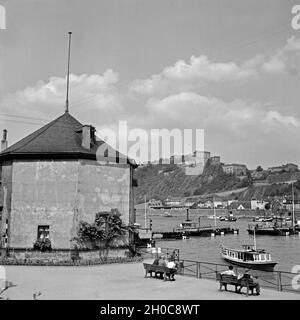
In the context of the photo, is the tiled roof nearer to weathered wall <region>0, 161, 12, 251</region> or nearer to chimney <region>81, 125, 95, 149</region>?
chimney <region>81, 125, 95, 149</region>

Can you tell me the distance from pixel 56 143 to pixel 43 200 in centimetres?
486

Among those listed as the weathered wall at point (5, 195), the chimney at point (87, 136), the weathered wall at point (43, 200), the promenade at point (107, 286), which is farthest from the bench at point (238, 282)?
the weathered wall at point (5, 195)

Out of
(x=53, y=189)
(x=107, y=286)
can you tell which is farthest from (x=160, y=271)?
(x=53, y=189)

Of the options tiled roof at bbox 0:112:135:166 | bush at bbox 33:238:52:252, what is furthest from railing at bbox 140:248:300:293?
tiled roof at bbox 0:112:135:166

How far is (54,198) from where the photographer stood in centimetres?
3428

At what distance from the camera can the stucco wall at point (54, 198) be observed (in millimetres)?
33875

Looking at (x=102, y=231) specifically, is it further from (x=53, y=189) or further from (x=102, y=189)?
(x=53, y=189)

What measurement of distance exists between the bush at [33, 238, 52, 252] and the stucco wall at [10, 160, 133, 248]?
0.39 m

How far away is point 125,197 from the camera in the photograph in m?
37.2

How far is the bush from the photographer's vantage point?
33.3 metres

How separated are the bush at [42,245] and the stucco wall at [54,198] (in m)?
0.39

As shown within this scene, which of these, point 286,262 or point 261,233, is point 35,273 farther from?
point 261,233
